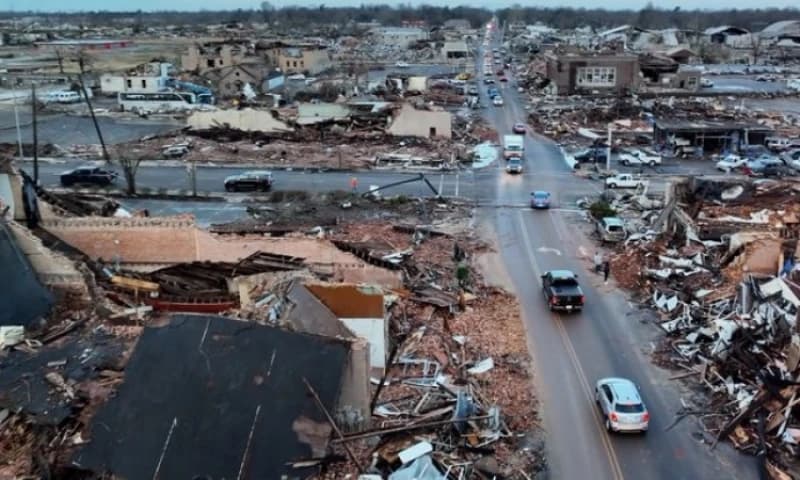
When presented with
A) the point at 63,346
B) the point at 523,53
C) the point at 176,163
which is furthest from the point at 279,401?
the point at 523,53

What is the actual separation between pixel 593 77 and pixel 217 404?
63.6 meters

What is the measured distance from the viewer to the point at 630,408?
16.0 m

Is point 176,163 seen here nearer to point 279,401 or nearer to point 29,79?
point 279,401

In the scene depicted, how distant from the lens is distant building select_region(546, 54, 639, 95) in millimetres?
70062

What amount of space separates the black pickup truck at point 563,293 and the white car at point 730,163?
74.7ft

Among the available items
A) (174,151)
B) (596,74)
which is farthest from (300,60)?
(174,151)

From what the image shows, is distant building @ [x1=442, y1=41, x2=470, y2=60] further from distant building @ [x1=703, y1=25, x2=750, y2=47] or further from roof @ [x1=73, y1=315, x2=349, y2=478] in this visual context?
roof @ [x1=73, y1=315, x2=349, y2=478]

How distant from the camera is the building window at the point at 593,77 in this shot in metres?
70.8

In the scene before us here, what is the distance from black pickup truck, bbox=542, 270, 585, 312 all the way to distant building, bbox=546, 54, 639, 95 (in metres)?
50.1

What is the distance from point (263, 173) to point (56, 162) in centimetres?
1412

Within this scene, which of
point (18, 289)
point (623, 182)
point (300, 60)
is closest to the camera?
point (18, 289)

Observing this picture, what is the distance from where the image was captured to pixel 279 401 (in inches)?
530

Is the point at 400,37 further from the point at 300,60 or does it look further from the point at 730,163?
the point at 730,163

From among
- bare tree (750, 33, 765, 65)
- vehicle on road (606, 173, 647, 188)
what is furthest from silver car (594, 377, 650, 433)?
bare tree (750, 33, 765, 65)
